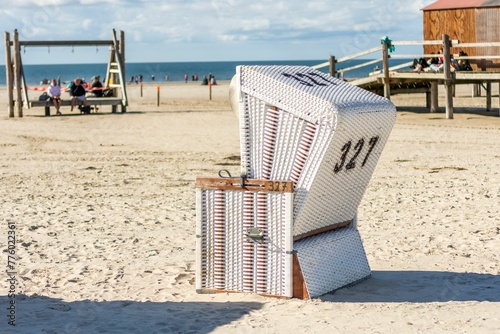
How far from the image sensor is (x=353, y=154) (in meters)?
6.56

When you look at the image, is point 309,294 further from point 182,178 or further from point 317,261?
point 182,178

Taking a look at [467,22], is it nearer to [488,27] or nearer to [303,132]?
[488,27]

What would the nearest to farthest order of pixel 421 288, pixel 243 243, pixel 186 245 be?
1. pixel 243 243
2. pixel 421 288
3. pixel 186 245

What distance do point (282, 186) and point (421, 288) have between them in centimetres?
140

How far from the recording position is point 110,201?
11227 millimetres

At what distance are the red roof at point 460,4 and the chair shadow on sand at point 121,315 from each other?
22212mm

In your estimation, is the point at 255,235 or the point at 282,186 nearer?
the point at 282,186

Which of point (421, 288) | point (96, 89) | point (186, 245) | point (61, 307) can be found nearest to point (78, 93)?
point (96, 89)

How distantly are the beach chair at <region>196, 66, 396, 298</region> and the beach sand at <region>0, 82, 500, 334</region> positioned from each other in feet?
0.59

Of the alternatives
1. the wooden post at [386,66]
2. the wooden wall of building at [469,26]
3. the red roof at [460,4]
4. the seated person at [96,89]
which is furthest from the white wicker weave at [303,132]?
the seated person at [96,89]

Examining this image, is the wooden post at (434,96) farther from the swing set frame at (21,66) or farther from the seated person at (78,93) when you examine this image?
the seated person at (78,93)

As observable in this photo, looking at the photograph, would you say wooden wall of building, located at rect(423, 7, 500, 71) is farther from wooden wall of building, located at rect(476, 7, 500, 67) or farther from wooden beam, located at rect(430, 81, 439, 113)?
wooden beam, located at rect(430, 81, 439, 113)

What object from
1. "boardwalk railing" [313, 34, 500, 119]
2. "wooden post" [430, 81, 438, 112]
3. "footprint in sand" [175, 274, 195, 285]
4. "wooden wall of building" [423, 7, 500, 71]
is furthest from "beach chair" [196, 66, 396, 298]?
"wooden wall of building" [423, 7, 500, 71]

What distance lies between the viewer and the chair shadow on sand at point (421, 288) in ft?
21.0
